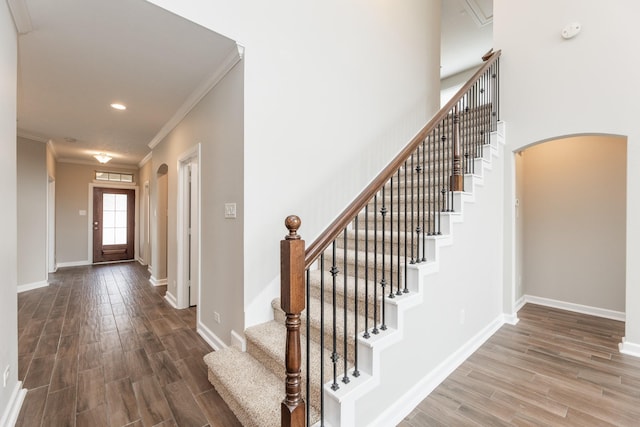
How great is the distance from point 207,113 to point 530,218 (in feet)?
15.5

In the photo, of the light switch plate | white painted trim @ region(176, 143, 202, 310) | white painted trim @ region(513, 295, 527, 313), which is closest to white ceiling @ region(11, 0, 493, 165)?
white painted trim @ region(176, 143, 202, 310)

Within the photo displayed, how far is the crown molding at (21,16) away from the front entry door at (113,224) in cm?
666

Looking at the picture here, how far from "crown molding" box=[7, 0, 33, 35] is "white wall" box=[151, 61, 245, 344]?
4.43 feet

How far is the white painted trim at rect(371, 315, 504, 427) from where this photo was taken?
1.84 meters

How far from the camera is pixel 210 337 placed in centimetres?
299

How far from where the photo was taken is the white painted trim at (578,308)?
3.60m

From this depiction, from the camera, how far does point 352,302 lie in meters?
2.25

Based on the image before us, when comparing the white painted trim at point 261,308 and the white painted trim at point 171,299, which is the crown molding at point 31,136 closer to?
the white painted trim at point 171,299

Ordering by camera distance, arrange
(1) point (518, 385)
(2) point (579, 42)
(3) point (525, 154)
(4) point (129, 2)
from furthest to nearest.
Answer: (3) point (525, 154) < (2) point (579, 42) < (1) point (518, 385) < (4) point (129, 2)

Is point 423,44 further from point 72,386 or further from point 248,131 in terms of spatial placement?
point 72,386

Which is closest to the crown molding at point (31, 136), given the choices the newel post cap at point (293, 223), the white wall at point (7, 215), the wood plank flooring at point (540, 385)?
the white wall at point (7, 215)

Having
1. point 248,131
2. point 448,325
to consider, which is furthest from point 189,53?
point 448,325

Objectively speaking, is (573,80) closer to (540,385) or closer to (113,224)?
(540,385)

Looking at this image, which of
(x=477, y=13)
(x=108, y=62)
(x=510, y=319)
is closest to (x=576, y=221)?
(x=510, y=319)
